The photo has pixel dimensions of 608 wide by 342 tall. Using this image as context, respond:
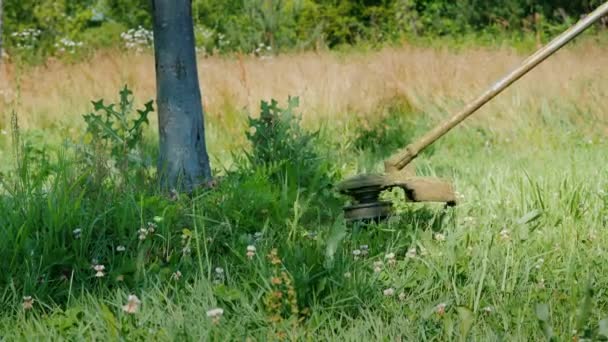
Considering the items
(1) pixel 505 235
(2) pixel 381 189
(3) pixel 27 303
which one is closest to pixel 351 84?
(2) pixel 381 189

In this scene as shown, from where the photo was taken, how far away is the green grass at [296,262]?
248 cm

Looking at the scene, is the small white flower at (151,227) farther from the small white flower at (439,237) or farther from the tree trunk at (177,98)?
the small white flower at (439,237)

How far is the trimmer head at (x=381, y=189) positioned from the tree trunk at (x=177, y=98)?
1.04 metres

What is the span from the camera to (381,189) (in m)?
3.48

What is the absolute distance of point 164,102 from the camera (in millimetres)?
4277

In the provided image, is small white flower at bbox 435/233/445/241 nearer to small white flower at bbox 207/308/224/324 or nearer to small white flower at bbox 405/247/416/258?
small white flower at bbox 405/247/416/258

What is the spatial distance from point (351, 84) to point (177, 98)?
14.5ft

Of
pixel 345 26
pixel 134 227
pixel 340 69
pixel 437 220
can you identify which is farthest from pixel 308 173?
pixel 345 26

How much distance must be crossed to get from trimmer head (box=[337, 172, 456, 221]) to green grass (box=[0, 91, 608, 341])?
8cm

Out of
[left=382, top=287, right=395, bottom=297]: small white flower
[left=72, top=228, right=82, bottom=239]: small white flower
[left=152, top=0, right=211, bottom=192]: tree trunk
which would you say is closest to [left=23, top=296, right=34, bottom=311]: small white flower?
[left=72, top=228, right=82, bottom=239]: small white flower

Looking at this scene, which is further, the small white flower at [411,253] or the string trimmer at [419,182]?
the string trimmer at [419,182]

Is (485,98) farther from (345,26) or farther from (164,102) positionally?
(345,26)

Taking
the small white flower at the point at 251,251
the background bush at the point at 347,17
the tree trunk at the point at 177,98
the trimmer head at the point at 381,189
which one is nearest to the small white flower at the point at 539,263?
the trimmer head at the point at 381,189

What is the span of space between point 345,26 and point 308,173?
79.0 feet
